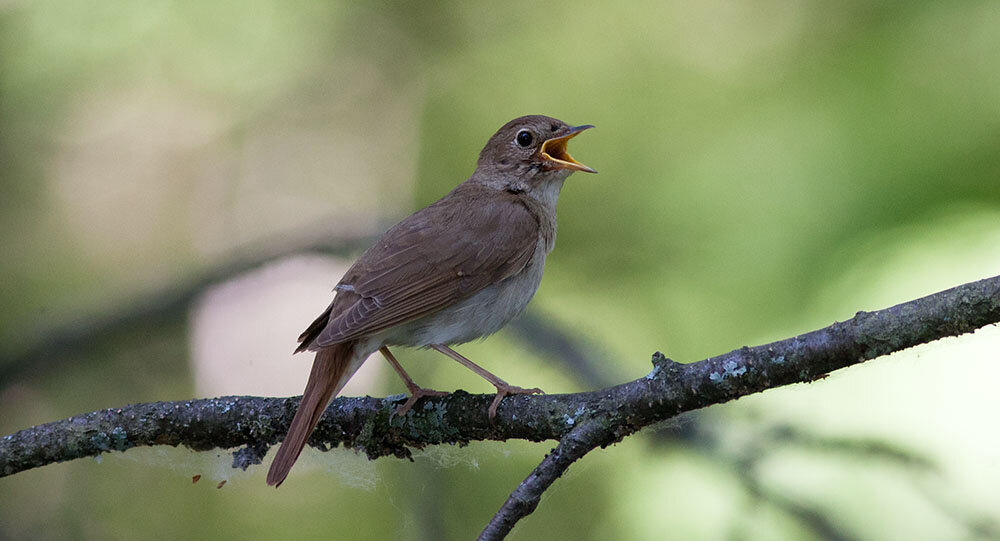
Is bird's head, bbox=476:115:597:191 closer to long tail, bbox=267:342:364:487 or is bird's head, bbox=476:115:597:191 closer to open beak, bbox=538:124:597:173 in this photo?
open beak, bbox=538:124:597:173

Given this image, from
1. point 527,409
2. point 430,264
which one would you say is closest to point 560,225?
point 430,264

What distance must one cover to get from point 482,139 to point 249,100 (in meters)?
2.65

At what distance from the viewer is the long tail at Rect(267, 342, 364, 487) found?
3.64 m

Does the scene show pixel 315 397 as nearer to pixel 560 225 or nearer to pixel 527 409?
pixel 527 409

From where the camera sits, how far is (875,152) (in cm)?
517

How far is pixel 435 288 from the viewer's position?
4.55 metres

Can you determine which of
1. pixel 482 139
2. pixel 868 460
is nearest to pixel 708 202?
pixel 482 139

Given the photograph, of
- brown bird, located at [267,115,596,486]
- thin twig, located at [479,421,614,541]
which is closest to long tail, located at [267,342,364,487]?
brown bird, located at [267,115,596,486]

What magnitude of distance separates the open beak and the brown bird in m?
0.02

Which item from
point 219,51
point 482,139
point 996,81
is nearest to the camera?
point 996,81

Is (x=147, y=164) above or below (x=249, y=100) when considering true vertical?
below

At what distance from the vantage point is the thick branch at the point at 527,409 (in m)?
2.69

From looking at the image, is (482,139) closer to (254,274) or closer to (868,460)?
(254,274)

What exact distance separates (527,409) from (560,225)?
3038 mm
